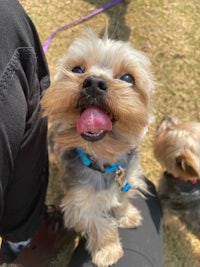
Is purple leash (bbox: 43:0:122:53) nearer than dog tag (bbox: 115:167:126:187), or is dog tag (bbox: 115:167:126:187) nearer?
dog tag (bbox: 115:167:126:187)

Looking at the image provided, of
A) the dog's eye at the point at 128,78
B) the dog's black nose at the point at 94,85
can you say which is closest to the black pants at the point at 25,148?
the dog's black nose at the point at 94,85

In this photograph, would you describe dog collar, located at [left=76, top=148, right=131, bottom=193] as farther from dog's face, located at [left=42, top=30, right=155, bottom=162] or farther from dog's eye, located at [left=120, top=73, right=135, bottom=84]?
dog's eye, located at [left=120, top=73, right=135, bottom=84]

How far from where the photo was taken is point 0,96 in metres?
1.21

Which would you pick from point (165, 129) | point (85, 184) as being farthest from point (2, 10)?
point (165, 129)

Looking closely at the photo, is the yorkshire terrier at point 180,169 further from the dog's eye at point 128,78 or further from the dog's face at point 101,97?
the dog's eye at point 128,78

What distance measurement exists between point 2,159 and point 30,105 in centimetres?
33

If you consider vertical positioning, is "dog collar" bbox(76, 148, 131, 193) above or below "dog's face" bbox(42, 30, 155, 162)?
below

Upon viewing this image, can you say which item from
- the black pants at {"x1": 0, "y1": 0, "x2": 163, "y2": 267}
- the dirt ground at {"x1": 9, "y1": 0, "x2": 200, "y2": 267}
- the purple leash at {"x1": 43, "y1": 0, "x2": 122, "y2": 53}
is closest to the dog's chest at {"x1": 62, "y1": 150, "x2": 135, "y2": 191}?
the black pants at {"x1": 0, "y1": 0, "x2": 163, "y2": 267}

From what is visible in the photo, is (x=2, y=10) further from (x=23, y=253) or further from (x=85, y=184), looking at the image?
(x=23, y=253)

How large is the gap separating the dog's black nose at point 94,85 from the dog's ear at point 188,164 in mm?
986

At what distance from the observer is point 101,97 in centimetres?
147

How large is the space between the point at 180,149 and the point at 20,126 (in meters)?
1.28

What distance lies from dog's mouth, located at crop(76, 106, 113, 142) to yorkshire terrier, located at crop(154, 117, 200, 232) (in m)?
0.91

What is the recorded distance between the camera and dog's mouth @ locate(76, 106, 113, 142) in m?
1.47
